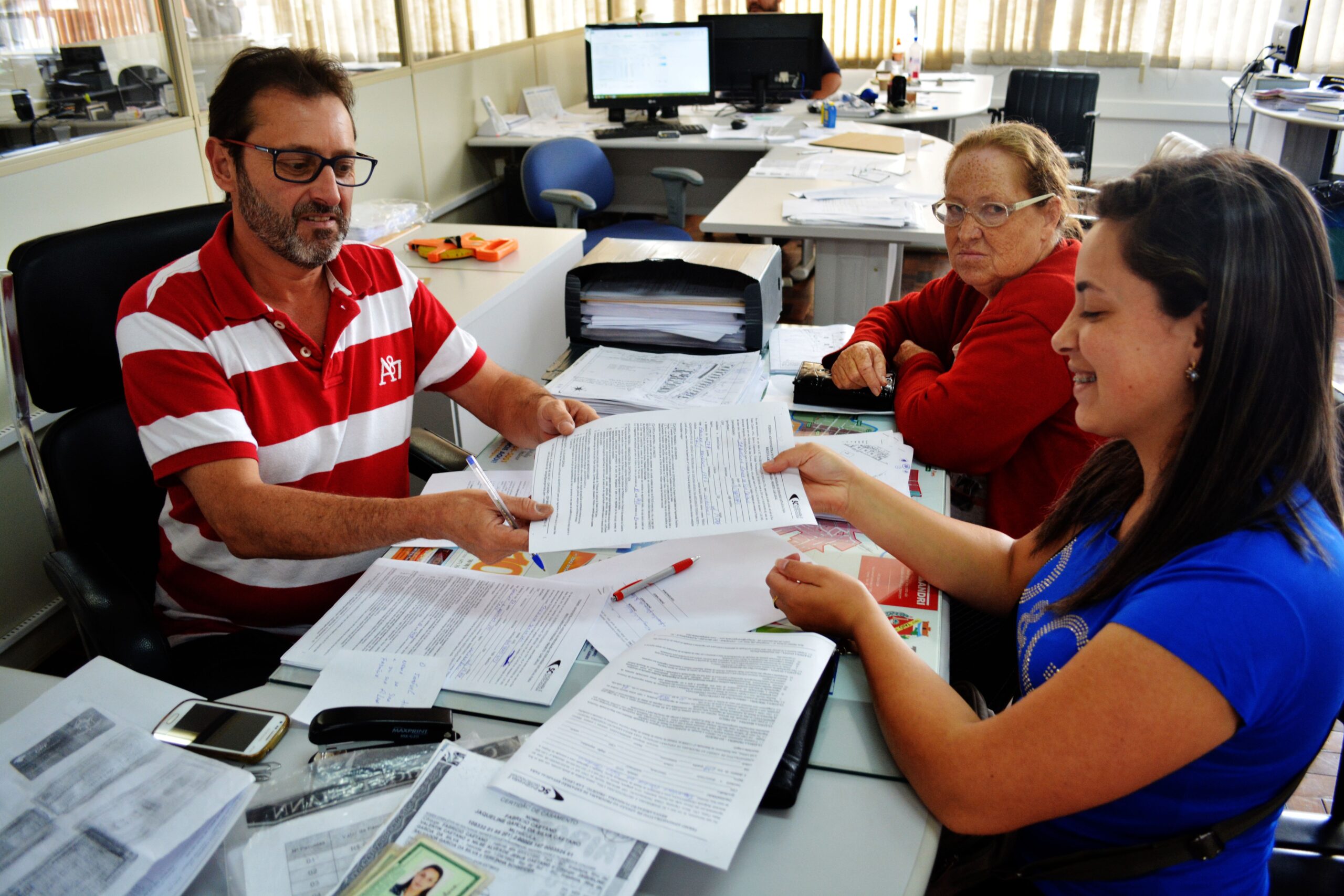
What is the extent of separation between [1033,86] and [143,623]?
17.9 ft

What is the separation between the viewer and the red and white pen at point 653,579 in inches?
44.9

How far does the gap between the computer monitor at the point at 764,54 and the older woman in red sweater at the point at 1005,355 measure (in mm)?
3312

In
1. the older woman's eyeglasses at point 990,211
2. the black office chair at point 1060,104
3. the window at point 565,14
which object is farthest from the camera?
the black office chair at point 1060,104

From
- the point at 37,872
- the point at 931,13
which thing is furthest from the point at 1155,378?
the point at 931,13

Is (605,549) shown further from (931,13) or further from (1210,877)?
(931,13)

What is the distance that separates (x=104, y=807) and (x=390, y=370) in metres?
0.94

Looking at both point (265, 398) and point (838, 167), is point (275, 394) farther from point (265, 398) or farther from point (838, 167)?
point (838, 167)

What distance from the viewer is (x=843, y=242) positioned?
2945mm

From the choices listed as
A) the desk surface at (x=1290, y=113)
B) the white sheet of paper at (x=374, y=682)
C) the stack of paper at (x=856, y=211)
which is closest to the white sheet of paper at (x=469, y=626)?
the white sheet of paper at (x=374, y=682)

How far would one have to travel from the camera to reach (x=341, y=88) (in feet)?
4.81

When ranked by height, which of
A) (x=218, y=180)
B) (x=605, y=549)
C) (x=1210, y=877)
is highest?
(x=218, y=180)

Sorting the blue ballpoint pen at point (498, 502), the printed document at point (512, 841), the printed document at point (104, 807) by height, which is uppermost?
the blue ballpoint pen at point (498, 502)

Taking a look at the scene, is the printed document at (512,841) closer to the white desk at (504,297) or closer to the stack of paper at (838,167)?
the white desk at (504,297)

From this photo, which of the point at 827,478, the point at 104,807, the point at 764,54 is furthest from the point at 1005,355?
the point at 764,54
